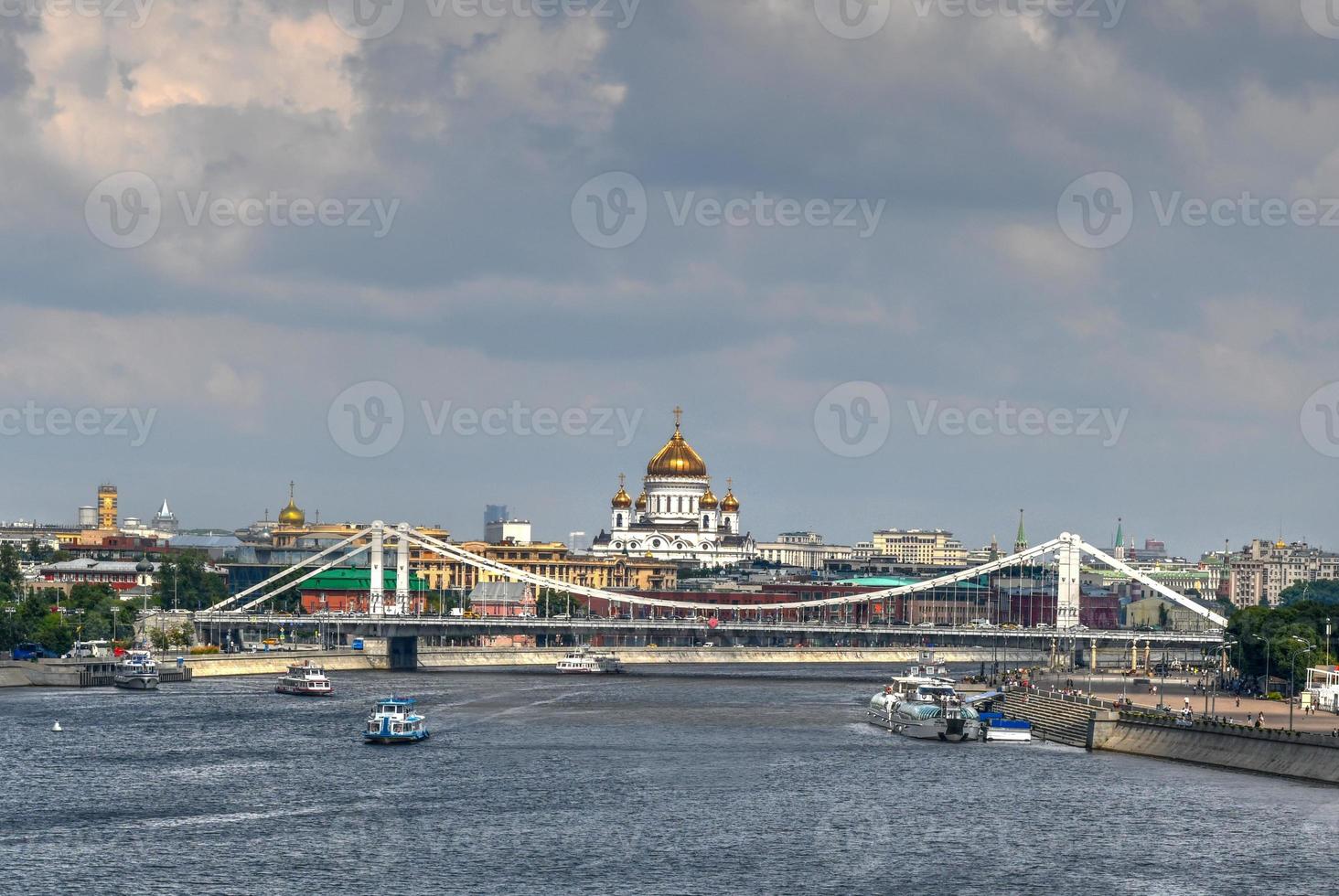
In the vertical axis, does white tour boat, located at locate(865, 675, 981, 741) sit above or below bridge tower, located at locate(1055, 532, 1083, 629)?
below

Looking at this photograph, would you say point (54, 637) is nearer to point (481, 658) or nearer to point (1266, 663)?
point (481, 658)

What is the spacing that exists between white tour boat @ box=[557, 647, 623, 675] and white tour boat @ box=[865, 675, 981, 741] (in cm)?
4076

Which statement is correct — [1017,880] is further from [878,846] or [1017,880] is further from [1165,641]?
[1165,641]

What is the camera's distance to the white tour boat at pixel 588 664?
144625 mm

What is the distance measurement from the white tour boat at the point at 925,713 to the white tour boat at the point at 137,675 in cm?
3417

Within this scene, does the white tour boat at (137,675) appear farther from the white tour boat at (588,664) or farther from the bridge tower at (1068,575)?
the bridge tower at (1068,575)

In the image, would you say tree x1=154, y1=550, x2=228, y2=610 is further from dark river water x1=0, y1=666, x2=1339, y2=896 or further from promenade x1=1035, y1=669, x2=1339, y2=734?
dark river water x1=0, y1=666, x2=1339, y2=896

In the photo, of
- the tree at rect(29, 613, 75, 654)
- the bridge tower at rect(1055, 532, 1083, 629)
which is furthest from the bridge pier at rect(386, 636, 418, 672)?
the bridge tower at rect(1055, 532, 1083, 629)

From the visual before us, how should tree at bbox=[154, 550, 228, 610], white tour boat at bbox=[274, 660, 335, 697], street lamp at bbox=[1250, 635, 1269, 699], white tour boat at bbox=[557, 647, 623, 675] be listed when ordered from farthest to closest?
tree at bbox=[154, 550, 228, 610] → white tour boat at bbox=[557, 647, 623, 675] → white tour boat at bbox=[274, 660, 335, 697] → street lamp at bbox=[1250, 635, 1269, 699]

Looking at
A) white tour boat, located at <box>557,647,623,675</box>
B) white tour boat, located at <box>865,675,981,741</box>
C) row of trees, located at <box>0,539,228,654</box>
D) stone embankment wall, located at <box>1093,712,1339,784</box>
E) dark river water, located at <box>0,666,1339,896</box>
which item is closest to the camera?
dark river water, located at <box>0,666,1339,896</box>

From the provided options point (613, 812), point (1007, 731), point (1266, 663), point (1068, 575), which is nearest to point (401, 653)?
point (1068, 575)

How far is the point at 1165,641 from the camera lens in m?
152

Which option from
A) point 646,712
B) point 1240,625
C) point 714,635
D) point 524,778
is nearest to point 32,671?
point 646,712

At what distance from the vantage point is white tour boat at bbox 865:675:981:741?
311 ft
